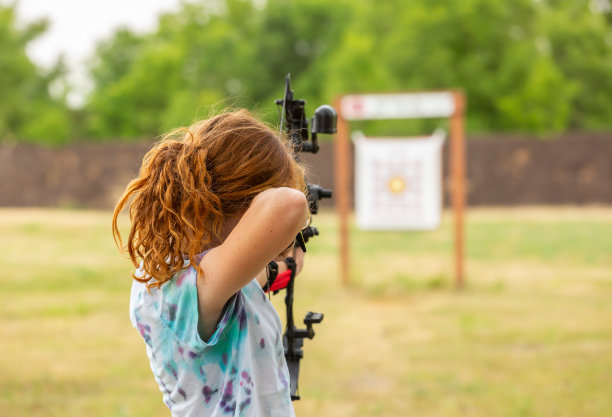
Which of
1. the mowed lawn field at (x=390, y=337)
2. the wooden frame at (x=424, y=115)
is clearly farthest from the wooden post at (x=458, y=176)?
the mowed lawn field at (x=390, y=337)

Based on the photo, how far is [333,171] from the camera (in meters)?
19.8

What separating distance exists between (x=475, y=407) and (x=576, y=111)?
91.6ft

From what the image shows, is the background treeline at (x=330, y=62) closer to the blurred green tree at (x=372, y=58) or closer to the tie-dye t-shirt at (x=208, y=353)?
the blurred green tree at (x=372, y=58)

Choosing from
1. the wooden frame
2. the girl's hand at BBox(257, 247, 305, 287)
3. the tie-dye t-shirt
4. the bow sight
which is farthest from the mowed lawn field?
the tie-dye t-shirt

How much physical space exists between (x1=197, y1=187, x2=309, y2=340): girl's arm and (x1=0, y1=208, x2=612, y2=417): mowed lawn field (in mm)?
2753

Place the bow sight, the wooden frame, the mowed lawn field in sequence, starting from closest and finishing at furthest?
the bow sight < the mowed lawn field < the wooden frame

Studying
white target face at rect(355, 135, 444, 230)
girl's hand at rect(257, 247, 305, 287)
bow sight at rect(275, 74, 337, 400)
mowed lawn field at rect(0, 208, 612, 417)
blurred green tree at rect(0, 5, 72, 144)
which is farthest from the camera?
blurred green tree at rect(0, 5, 72, 144)

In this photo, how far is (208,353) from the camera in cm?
135

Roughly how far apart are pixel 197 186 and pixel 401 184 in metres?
7.12

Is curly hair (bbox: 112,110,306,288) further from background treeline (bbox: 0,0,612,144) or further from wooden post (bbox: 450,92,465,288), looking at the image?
background treeline (bbox: 0,0,612,144)

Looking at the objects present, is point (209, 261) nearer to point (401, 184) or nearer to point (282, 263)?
point (282, 263)

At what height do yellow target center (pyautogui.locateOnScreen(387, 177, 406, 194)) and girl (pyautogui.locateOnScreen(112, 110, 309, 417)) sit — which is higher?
girl (pyautogui.locateOnScreen(112, 110, 309, 417))

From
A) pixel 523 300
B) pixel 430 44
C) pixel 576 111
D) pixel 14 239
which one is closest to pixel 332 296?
pixel 523 300

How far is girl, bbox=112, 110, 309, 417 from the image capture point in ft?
4.23
